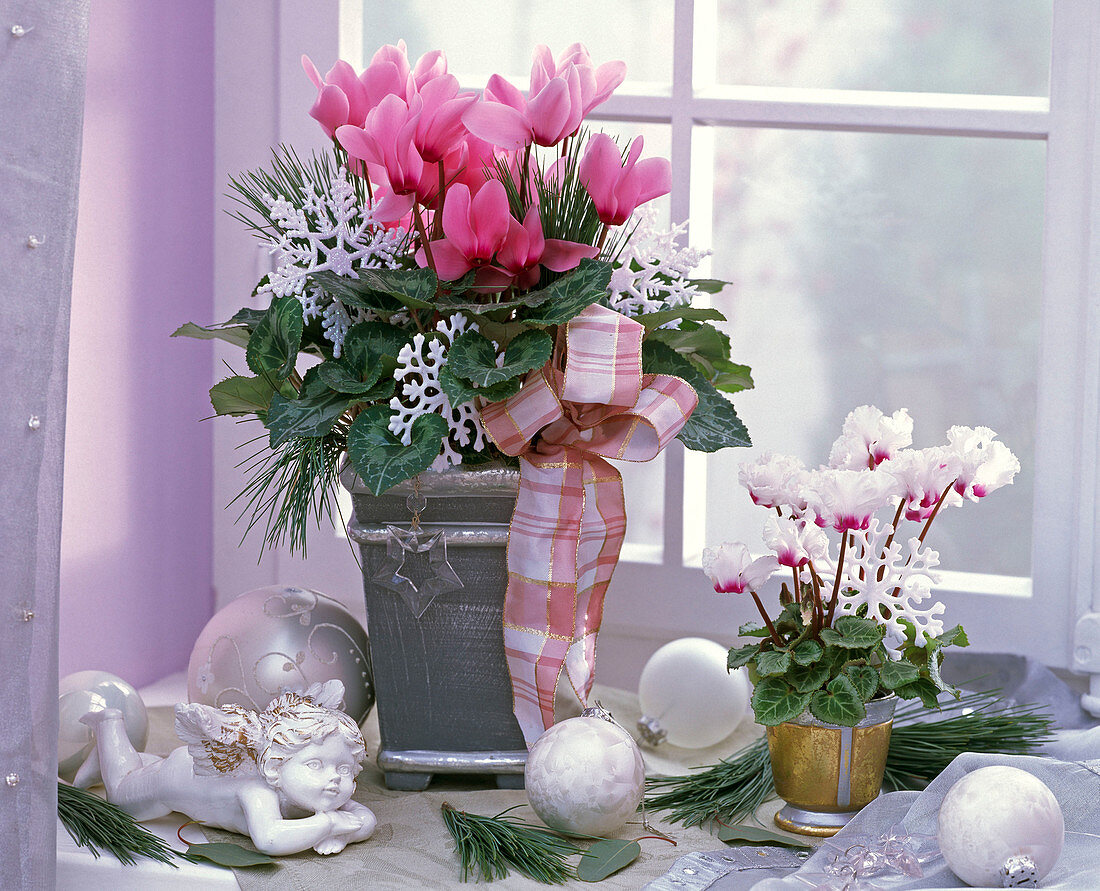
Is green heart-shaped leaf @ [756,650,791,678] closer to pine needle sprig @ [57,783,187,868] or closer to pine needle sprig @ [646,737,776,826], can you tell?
pine needle sprig @ [646,737,776,826]

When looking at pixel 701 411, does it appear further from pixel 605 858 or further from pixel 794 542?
pixel 605 858

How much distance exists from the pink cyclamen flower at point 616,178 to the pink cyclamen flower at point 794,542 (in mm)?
250

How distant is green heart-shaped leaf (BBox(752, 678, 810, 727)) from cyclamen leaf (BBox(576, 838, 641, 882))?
0.40 feet

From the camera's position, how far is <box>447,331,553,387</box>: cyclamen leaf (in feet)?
2.43

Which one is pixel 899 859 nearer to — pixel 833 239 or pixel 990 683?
pixel 990 683

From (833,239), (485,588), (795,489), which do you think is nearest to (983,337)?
(833,239)

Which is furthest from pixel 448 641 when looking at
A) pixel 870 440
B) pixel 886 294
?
pixel 886 294

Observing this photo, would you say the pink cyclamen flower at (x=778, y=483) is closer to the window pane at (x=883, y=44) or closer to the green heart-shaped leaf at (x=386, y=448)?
the green heart-shaped leaf at (x=386, y=448)

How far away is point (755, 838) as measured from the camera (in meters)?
0.75

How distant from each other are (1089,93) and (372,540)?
2.57 ft

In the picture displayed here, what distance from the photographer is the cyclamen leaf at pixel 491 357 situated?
74cm

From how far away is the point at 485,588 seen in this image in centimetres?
82

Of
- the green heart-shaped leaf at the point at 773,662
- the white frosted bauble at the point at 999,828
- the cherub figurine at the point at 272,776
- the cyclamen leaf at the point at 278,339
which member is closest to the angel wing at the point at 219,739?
the cherub figurine at the point at 272,776

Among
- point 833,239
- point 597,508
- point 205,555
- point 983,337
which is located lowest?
point 205,555
